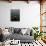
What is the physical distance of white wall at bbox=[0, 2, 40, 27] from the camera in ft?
17.0

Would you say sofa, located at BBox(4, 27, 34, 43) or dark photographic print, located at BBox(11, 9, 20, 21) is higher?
dark photographic print, located at BBox(11, 9, 20, 21)

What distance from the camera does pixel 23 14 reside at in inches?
205

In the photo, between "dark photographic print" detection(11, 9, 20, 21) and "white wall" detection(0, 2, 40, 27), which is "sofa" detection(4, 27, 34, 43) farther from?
"dark photographic print" detection(11, 9, 20, 21)

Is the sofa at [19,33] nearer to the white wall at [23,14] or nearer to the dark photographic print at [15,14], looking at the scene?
the white wall at [23,14]

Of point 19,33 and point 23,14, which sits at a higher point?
point 23,14

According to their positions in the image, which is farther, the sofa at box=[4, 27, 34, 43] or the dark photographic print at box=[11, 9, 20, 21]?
the dark photographic print at box=[11, 9, 20, 21]

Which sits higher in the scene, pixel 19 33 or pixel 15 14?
pixel 15 14

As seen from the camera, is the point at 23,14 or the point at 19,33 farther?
the point at 23,14

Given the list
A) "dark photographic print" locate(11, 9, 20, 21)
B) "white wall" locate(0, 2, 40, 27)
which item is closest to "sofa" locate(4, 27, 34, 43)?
"white wall" locate(0, 2, 40, 27)

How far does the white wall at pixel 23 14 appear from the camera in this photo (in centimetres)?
518

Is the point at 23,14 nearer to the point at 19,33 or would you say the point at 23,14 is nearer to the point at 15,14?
the point at 15,14

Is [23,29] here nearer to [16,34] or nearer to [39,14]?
[16,34]

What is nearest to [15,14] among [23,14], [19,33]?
[23,14]

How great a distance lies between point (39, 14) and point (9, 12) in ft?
4.43
